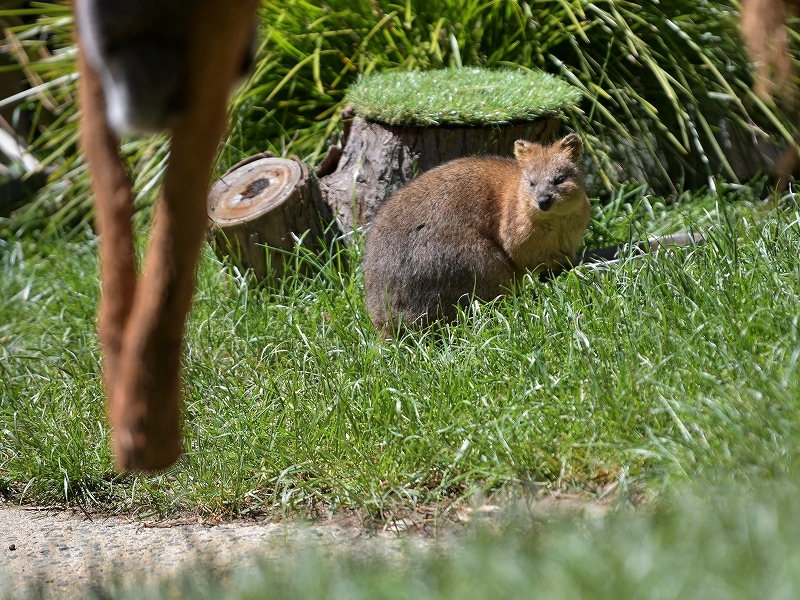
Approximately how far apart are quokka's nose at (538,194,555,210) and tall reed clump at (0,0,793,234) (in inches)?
55.1

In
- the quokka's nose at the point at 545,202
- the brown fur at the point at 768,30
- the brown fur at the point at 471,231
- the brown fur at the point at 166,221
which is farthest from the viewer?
the quokka's nose at the point at 545,202

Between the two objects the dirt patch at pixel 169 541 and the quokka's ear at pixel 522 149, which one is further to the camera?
the quokka's ear at pixel 522 149

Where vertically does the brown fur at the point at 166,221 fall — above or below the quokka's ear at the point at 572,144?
above

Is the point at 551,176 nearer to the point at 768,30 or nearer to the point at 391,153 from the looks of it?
the point at 391,153

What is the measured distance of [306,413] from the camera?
13.3 ft

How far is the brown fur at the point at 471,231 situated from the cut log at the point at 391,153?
0.29 m

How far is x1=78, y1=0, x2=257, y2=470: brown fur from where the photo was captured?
164cm

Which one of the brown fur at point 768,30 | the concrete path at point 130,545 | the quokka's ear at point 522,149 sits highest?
the brown fur at point 768,30

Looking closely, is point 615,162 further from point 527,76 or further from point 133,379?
point 133,379

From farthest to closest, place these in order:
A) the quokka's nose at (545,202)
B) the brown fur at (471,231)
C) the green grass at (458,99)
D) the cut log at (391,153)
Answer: the cut log at (391,153) < the green grass at (458,99) < the quokka's nose at (545,202) < the brown fur at (471,231)

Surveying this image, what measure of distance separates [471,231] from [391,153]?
87cm

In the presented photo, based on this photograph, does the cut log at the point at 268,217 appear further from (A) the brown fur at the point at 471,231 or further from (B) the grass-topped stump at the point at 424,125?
(A) the brown fur at the point at 471,231

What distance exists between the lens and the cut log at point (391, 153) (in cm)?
548

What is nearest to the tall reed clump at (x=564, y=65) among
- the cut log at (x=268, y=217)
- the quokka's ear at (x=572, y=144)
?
the cut log at (x=268, y=217)
